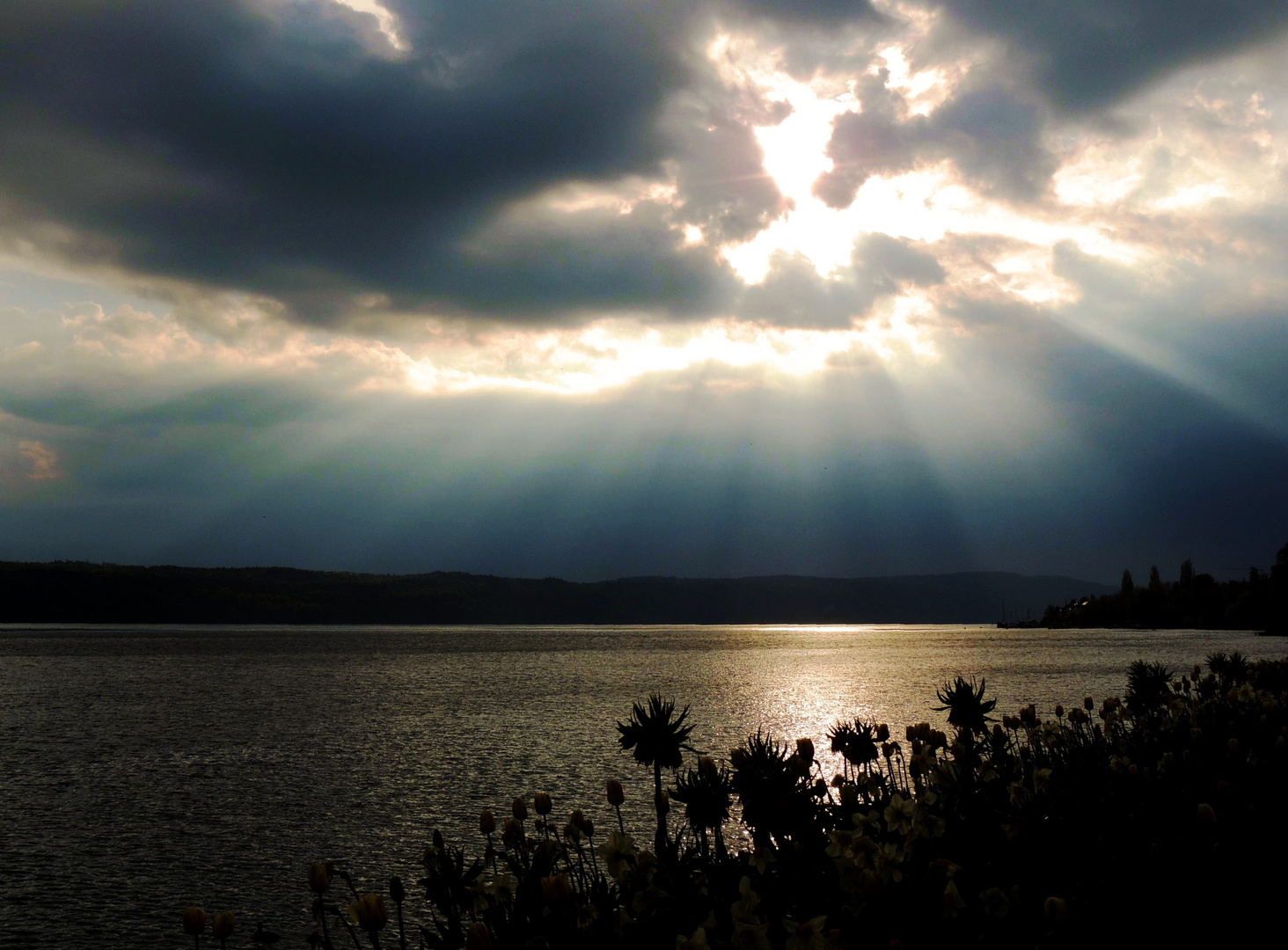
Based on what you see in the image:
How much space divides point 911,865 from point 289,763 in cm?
2106

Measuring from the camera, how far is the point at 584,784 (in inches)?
683

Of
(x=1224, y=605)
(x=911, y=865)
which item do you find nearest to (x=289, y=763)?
(x=911, y=865)

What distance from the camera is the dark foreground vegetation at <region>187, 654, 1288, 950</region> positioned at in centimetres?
444

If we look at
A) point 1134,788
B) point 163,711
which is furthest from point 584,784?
point 163,711

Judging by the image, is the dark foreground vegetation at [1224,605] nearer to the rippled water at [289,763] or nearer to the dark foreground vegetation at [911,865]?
the rippled water at [289,763]

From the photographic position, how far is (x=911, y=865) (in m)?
5.37

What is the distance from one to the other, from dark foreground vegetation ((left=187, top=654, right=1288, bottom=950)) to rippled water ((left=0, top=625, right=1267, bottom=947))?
3012 mm

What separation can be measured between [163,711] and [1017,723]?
36501 mm

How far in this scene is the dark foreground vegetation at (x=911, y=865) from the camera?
4.44 meters

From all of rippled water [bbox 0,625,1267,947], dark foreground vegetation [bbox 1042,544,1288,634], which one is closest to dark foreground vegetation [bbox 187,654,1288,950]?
rippled water [bbox 0,625,1267,947]

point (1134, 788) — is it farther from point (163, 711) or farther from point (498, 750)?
point (163, 711)

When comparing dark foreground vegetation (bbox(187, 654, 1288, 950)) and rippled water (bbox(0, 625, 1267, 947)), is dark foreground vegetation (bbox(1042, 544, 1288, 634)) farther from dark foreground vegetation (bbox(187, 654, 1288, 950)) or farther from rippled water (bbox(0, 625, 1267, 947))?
dark foreground vegetation (bbox(187, 654, 1288, 950))

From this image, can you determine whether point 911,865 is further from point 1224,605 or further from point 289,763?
point 1224,605

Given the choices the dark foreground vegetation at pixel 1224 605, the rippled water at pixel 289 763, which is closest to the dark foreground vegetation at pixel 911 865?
the rippled water at pixel 289 763
